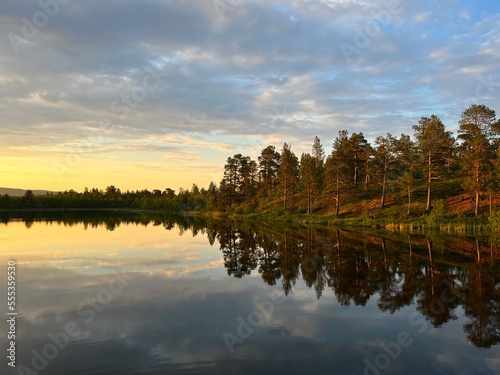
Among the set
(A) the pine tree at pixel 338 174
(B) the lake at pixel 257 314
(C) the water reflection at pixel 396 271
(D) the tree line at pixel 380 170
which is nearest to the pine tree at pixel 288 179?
(D) the tree line at pixel 380 170

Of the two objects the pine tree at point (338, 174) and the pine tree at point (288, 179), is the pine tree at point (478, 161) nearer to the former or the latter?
the pine tree at point (338, 174)

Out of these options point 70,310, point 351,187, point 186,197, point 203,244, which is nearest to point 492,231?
point 351,187

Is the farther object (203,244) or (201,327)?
(203,244)

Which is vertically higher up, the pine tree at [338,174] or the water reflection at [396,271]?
the pine tree at [338,174]

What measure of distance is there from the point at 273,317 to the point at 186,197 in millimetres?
147911

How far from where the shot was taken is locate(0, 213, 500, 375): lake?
1173 centimetres

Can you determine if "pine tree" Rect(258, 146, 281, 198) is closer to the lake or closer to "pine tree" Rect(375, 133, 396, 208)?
"pine tree" Rect(375, 133, 396, 208)

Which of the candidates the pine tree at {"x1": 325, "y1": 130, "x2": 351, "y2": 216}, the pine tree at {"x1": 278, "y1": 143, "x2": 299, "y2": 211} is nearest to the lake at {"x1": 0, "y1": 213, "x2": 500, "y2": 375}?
the pine tree at {"x1": 325, "y1": 130, "x2": 351, "y2": 216}

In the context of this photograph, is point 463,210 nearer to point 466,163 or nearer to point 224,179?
point 466,163

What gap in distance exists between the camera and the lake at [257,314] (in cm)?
1173

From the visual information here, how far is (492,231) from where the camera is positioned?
50406 mm

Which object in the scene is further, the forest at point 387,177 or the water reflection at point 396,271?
the forest at point 387,177

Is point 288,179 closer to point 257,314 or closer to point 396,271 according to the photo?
point 396,271

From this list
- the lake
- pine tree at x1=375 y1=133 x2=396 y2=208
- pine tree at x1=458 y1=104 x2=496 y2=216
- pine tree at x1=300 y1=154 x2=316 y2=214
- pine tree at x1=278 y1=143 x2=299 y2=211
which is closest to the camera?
the lake
